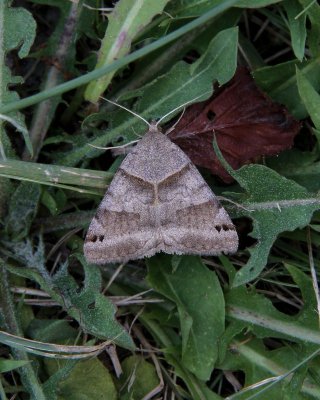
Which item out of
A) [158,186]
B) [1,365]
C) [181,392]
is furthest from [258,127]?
[1,365]

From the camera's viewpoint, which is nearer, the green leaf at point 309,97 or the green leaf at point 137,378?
the green leaf at point 309,97

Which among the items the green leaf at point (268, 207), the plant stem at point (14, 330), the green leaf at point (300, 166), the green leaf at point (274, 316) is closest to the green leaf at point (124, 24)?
the green leaf at point (268, 207)

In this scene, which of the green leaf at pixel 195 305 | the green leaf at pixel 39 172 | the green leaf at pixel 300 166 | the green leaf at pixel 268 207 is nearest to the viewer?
the green leaf at pixel 39 172

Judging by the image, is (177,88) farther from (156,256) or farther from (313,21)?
(156,256)

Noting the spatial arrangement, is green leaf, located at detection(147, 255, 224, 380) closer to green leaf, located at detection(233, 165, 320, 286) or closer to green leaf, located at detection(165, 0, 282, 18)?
green leaf, located at detection(233, 165, 320, 286)

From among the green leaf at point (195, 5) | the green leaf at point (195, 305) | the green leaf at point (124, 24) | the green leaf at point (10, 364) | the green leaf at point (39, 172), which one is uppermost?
the green leaf at point (195, 5)

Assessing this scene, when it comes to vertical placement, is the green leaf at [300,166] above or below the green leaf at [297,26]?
below

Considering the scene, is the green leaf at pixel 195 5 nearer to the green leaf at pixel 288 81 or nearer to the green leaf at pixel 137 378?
the green leaf at pixel 288 81
